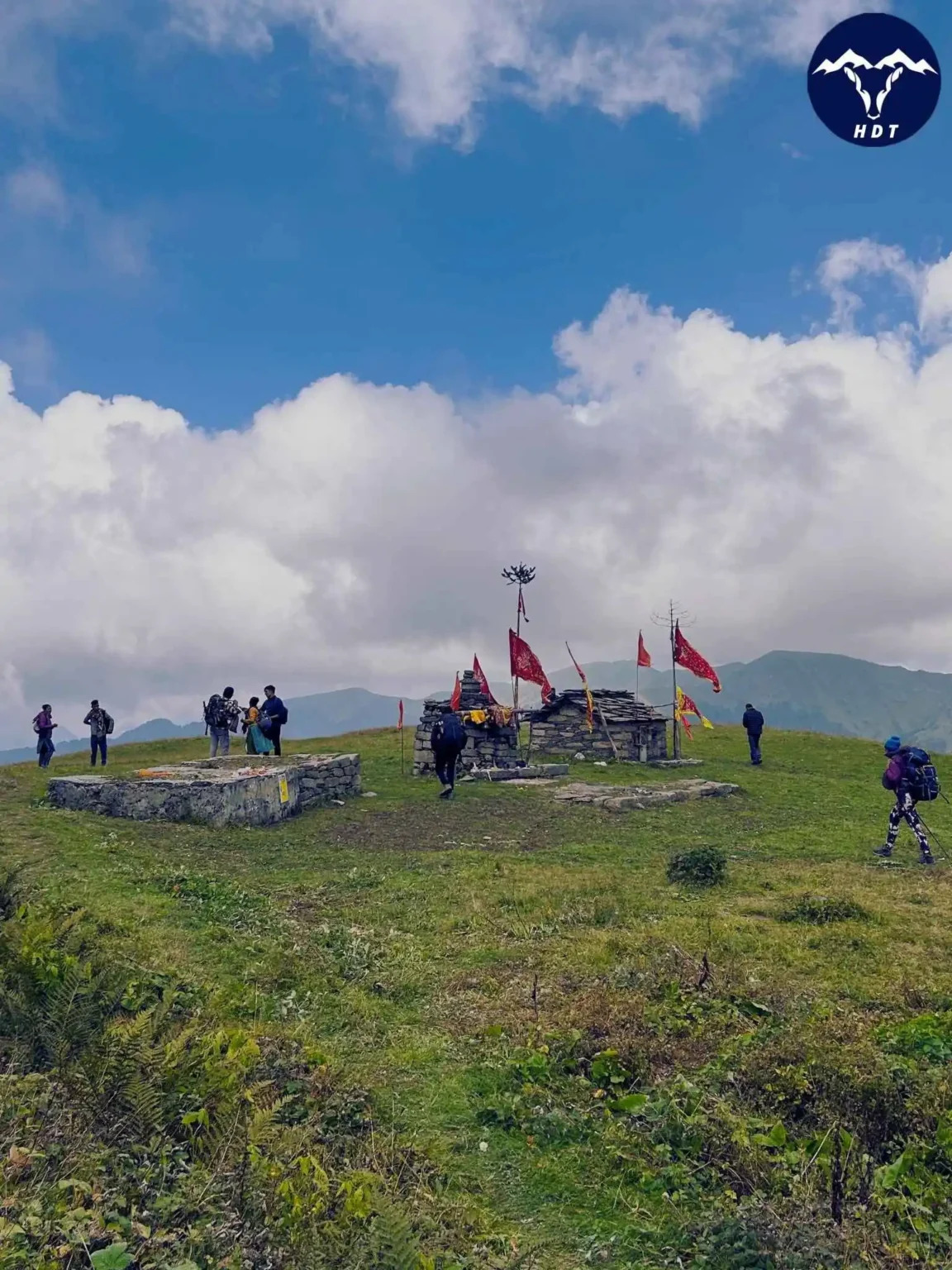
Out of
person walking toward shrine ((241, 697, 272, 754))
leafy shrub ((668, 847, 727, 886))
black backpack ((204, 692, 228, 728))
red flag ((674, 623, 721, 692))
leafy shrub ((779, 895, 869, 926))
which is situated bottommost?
leafy shrub ((779, 895, 869, 926))

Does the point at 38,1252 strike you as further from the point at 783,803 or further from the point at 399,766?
the point at 399,766

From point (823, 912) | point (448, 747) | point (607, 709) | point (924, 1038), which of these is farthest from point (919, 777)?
point (607, 709)

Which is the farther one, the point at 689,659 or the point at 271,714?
the point at 689,659

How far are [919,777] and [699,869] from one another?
17.2 ft

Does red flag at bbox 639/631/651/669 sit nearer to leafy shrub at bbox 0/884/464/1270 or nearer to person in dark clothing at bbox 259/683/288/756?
person in dark clothing at bbox 259/683/288/756

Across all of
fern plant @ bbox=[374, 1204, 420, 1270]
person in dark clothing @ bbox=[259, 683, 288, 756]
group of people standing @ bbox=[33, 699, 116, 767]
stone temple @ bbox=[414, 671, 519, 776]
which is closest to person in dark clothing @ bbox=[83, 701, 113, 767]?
group of people standing @ bbox=[33, 699, 116, 767]

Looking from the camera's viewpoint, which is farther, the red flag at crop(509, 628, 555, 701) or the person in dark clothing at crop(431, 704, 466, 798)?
the red flag at crop(509, 628, 555, 701)

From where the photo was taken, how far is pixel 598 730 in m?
33.0

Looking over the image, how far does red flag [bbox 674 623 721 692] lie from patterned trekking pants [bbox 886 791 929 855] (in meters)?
18.0

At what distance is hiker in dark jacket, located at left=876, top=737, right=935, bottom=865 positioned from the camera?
1517cm

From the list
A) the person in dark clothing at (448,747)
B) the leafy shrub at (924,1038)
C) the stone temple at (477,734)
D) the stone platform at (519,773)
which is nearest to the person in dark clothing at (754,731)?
the stone platform at (519,773)

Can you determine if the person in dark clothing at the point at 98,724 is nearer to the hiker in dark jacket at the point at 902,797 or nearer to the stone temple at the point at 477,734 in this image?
the stone temple at the point at 477,734

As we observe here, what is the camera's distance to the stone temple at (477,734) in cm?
2842

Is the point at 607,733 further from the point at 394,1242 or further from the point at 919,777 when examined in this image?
the point at 394,1242
